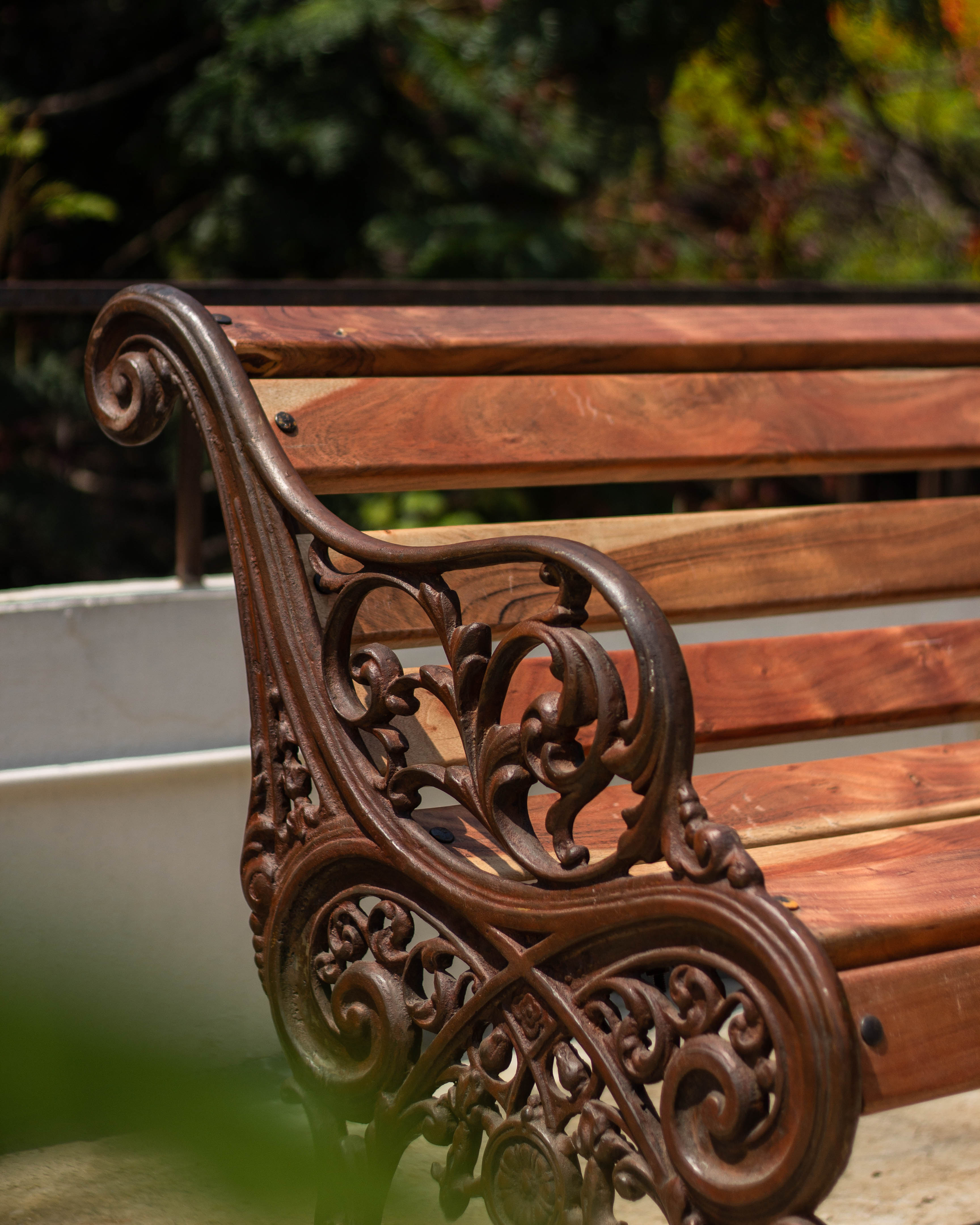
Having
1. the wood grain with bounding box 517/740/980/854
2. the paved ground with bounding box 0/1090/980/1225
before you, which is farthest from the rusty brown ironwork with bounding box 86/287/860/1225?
the paved ground with bounding box 0/1090/980/1225

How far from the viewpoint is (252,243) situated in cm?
484

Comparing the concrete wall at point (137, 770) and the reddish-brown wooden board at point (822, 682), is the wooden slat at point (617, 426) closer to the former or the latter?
the reddish-brown wooden board at point (822, 682)

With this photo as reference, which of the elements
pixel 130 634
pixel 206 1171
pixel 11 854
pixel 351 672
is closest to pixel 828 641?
pixel 351 672

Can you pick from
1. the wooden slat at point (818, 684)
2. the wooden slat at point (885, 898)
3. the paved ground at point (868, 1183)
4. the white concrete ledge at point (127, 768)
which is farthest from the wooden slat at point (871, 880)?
the white concrete ledge at point (127, 768)

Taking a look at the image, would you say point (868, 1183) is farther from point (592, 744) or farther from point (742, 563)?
point (592, 744)

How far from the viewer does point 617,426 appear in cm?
166

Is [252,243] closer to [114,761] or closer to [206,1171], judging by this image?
[114,761]

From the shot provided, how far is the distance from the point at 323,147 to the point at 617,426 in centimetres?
332

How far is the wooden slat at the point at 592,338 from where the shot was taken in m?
1.47

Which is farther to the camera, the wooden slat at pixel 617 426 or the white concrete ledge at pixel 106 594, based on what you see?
the white concrete ledge at pixel 106 594

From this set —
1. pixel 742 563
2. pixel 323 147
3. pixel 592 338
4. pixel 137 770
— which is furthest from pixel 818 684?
pixel 323 147

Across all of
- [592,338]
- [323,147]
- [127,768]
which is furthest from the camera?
[323,147]

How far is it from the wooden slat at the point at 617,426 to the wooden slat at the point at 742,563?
0.07 m

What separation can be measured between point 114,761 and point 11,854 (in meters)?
0.18
